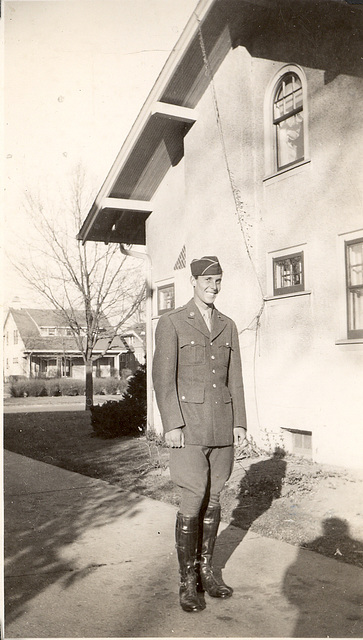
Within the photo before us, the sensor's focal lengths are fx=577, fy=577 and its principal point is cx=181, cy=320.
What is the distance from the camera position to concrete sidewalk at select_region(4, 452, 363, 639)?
287 cm

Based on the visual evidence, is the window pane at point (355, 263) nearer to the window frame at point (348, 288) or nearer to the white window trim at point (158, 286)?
the window frame at point (348, 288)

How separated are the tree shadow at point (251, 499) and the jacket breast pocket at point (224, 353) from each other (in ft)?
4.30

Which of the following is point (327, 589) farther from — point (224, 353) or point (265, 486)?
point (265, 486)

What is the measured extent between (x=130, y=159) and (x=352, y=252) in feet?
12.8

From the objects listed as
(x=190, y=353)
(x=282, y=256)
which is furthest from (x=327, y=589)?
(x=282, y=256)

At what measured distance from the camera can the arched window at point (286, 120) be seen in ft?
22.6

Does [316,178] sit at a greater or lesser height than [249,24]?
lesser

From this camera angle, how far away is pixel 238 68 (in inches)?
296

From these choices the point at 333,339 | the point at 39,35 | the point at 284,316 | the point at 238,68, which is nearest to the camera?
the point at 39,35

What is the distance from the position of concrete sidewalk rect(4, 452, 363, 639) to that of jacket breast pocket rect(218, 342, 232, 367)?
51.5 inches

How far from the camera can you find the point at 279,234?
7145mm

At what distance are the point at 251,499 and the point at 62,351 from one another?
452 cm

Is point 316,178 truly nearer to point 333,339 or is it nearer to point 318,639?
point 333,339

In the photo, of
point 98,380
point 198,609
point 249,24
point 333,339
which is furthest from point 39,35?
point 98,380
